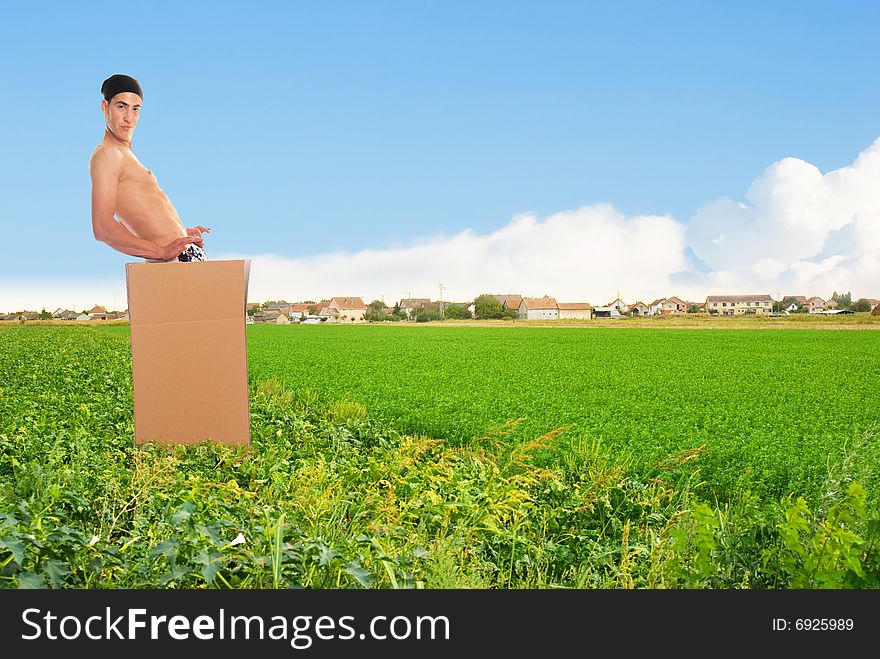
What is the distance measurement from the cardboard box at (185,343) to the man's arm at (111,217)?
205mm

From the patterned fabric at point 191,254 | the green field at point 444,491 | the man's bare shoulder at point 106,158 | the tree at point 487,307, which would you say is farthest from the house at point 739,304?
the man's bare shoulder at point 106,158

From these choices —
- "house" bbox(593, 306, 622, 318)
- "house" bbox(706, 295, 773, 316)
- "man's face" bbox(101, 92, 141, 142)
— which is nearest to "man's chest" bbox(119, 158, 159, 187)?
"man's face" bbox(101, 92, 141, 142)

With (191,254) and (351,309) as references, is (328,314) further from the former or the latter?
(191,254)

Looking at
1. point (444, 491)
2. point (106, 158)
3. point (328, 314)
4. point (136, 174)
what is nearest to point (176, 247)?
point (136, 174)

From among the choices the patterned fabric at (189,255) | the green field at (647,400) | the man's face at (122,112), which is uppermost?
the man's face at (122,112)

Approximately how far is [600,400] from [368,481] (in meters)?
7.61

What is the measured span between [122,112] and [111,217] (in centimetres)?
84

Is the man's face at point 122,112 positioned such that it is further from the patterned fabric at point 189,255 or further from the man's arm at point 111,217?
the patterned fabric at point 189,255

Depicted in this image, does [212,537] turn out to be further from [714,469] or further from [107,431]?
[714,469]

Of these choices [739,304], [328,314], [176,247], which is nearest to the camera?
[176,247]

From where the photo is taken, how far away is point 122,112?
573cm

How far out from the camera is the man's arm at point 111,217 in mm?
5672

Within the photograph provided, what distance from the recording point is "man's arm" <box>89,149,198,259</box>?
18.6 feet

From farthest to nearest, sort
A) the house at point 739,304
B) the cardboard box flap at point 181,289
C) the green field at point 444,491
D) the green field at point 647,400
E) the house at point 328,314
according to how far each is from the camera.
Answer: the house at point 739,304
the house at point 328,314
the green field at point 647,400
the cardboard box flap at point 181,289
the green field at point 444,491
